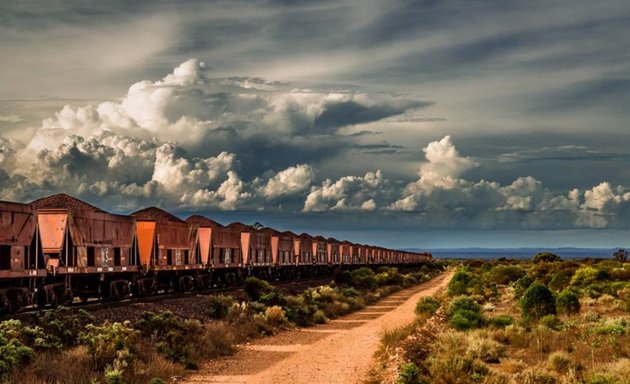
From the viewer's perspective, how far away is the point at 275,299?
3541 centimetres

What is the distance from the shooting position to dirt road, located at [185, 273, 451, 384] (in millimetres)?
19391

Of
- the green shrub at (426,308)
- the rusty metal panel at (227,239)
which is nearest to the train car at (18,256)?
the green shrub at (426,308)

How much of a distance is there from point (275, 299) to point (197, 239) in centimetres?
922

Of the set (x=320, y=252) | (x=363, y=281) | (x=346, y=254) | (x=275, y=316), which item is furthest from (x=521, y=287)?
(x=346, y=254)

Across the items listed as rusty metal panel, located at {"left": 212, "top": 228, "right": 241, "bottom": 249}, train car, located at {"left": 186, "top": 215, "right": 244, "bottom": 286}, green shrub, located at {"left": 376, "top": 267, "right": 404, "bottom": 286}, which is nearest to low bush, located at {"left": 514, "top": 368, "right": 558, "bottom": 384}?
train car, located at {"left": 186, "top": 215, "right": 244, "bottom": 286}

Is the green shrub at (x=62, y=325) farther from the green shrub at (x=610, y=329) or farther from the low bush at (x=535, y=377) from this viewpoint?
the green shrub at (x=610, y=329)

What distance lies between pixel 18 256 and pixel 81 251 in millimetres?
4350

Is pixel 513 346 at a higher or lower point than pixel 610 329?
lower

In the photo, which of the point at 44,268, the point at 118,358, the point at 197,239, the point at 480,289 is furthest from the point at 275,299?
the point at 480,289

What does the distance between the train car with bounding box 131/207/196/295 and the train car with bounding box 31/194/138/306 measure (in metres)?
1.14

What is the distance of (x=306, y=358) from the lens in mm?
23031

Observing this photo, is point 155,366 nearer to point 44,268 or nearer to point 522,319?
point 44,268

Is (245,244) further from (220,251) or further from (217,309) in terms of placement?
(217,309)

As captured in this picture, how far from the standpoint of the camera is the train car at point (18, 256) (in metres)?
23.1
